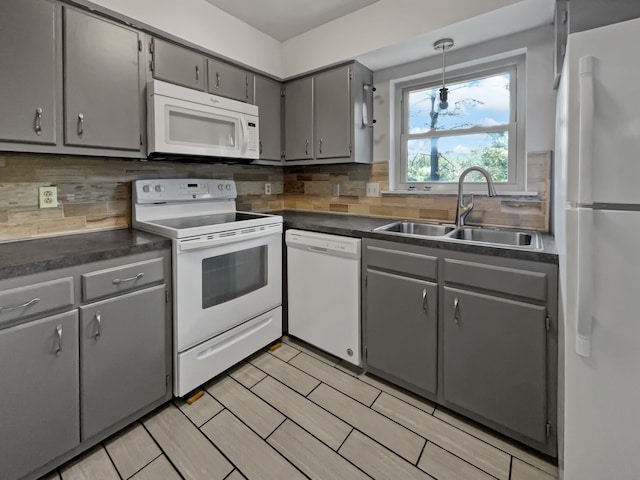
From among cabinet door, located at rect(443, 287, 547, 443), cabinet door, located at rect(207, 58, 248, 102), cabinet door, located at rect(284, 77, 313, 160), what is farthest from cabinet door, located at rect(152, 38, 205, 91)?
cabinet door, located at rect(443, 287, 547, 443)

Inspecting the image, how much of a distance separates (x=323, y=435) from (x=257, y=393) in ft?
1.62

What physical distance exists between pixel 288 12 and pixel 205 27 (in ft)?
1.95

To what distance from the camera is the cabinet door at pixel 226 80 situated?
7.28 feet

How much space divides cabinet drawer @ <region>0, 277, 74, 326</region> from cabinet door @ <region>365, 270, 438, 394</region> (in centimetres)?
148

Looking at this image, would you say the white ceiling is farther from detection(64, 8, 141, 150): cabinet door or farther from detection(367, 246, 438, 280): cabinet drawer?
detection(367, 246, 438, 280): cabinet drawer

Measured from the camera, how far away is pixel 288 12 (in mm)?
2355

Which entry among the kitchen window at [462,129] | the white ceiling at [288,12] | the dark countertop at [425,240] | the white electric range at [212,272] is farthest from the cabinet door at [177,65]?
the kitchen window at [462,129]

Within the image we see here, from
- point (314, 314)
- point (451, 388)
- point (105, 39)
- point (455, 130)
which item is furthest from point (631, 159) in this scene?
point (105, 39)

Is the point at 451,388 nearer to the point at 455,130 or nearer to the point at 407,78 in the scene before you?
the point at 455,130

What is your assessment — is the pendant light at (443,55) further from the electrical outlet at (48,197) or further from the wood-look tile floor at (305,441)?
the electrical outlet at (48,197)

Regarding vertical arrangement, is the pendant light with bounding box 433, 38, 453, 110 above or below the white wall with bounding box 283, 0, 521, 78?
below

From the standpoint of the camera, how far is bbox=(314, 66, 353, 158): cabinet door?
242 centimetres

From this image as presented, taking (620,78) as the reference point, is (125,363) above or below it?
below

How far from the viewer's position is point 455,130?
7.68 ft
